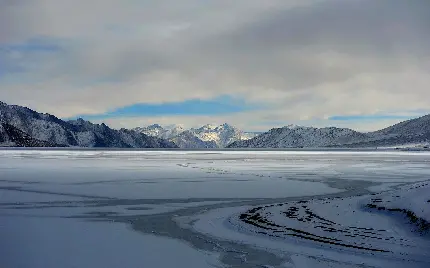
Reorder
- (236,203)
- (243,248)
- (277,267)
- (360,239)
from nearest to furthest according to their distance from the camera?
(277,267)
(243,248)
(360,239)
(236,203)

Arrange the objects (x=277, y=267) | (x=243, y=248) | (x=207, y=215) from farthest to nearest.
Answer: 1. (x=207, y=215)
2. (x=243, y=248)
3. (x=277, y=267)

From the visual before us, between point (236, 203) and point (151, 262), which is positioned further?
point (236, 203)

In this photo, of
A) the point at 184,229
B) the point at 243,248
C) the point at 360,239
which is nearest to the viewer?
the point at 243,248

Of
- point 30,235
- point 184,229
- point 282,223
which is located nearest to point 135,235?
point 184,229

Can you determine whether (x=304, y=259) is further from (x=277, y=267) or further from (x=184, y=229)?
(x=184, y=229)

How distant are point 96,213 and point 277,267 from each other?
8.99 meters

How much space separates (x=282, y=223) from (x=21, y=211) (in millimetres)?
9553

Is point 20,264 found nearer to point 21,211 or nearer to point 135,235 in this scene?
point 135,235

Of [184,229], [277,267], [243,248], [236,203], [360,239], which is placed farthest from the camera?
[236,203]

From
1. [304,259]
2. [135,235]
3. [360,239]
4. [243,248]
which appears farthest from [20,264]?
[360,239]

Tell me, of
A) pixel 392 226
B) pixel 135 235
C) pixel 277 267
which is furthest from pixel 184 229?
pixel 392 226

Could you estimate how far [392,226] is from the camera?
1397cm

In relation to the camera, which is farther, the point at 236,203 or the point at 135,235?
the point at 236,203

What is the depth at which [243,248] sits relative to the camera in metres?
11.1
